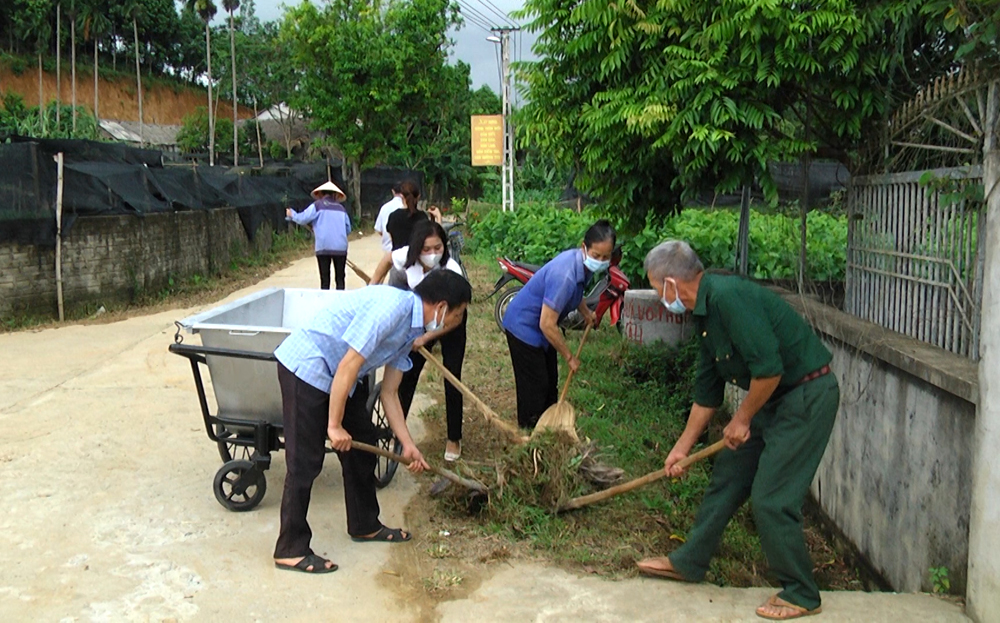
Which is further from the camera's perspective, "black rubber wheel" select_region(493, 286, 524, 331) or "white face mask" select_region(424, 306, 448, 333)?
"black rubber wheel" select_region(493, 286, 524, 331)

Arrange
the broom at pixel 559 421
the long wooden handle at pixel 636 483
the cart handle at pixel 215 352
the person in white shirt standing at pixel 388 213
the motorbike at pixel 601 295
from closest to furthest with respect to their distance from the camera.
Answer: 1. the long wooden handle at pixel 636 483
2. the cart handle at pixel 215 352
3. the broom at pixel 559 421
4. the person in white shirt standing at pixel 388 213
5. the motorbike at pixel 601 295

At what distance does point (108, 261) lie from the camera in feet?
36.2

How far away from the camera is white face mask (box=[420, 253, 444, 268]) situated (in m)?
5.54

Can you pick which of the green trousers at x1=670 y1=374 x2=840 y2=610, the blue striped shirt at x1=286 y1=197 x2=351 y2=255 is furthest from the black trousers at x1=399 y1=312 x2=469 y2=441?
the blue striped shirt at x1=286 y1=197 x2=351 y2=255

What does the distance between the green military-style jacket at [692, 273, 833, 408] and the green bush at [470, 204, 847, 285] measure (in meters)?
3.02

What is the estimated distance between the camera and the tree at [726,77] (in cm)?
530

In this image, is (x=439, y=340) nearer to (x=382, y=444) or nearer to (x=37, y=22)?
(x=382, y=444)

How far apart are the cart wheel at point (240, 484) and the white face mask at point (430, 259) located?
63.2 inches

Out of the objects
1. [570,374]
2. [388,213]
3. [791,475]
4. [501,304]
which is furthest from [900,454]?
[501,304]

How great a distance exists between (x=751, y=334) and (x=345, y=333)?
1743mm

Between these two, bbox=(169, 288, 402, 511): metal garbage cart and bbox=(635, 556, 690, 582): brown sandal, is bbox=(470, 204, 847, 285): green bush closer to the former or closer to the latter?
bbox=(635, 556, 690, 582): brown sandal

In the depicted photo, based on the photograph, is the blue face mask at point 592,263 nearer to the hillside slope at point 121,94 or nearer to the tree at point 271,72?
the tree at point 271,72

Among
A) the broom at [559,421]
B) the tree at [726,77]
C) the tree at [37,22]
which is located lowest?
the broom at [559,421]

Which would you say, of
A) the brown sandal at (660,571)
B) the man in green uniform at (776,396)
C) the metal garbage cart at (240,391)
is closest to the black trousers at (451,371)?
the metal garbage cart at (240,391)
